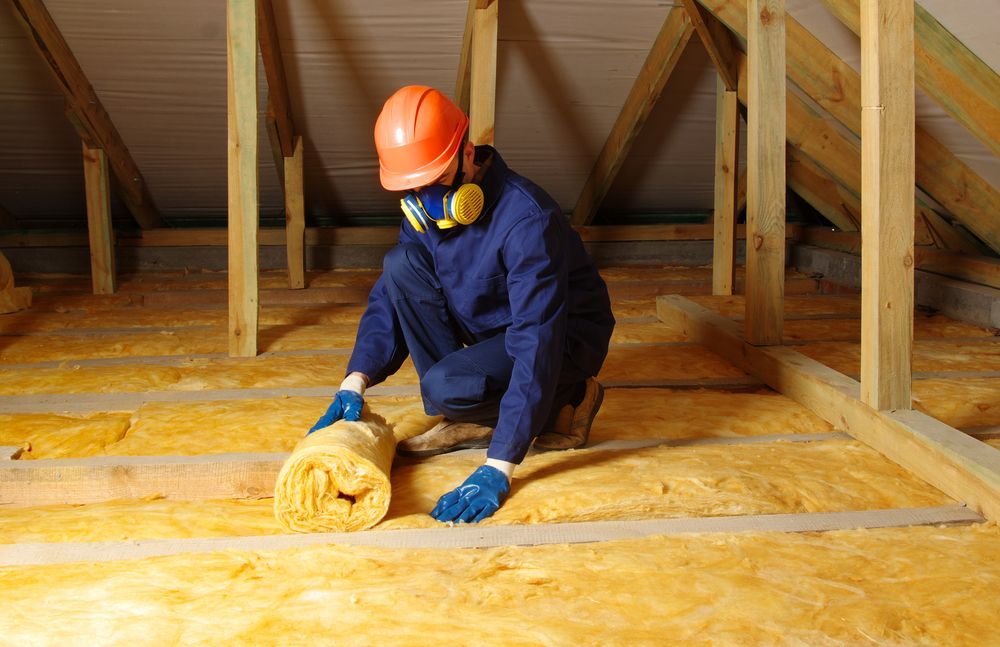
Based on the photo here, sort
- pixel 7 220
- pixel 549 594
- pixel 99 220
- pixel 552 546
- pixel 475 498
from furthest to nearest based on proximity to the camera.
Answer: pixel 7 220, pixel 99 220, pixel 475 498, pixel 552 546, pixel 549 594

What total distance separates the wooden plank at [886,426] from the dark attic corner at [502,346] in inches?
0.5

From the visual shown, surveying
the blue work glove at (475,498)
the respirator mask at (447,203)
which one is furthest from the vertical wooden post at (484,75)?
the blue work glove at (475,498)

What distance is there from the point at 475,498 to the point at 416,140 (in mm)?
825

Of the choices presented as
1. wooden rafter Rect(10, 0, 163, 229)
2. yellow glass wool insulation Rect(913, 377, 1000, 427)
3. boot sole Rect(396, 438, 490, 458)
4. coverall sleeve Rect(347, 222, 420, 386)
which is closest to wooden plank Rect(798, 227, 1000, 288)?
yellow glass wool insulation Rect(913, 377, 1000, 427)

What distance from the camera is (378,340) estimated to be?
2.48m

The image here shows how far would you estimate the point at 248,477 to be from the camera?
7.73 ft

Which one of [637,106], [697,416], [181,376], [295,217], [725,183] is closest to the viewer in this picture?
[697,416]

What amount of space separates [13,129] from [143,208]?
951 mm

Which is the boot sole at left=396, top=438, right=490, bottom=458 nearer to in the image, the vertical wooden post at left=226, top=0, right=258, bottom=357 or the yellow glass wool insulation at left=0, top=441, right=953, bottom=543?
the yellow glass wool insulation at left=0, top=441, right=953, bottom=543

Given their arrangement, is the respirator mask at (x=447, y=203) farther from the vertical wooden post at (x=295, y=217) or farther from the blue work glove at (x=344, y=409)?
the vertical wooden post at (x=295, y=217)

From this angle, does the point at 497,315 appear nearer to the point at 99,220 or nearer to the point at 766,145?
the point at 766,145

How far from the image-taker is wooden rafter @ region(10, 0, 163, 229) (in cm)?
423

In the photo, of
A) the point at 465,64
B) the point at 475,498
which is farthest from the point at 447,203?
the point at 465,64

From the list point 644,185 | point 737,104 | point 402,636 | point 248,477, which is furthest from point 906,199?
point 644,185
